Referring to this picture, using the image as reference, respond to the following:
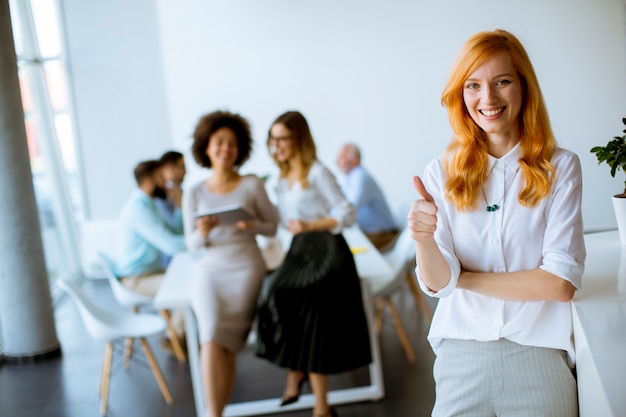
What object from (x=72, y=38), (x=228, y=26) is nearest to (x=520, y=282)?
(x=228, y=26)

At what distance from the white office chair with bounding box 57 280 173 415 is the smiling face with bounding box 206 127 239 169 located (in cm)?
101

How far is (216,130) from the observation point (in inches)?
147

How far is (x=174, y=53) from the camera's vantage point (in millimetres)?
6480

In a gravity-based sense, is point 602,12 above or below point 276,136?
above

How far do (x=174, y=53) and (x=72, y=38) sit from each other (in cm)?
123

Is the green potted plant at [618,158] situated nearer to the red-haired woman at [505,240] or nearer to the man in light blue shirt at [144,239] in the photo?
the red-haired woman at [505,240]

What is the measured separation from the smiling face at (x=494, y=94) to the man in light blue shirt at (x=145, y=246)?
3.39 metres

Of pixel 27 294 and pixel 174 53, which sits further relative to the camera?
pixel 174 53

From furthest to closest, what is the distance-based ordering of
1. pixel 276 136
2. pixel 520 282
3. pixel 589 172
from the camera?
pixel 276 136, pixel 589 172, pixel 520 282

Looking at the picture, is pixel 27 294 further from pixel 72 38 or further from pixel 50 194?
pixel 72 38

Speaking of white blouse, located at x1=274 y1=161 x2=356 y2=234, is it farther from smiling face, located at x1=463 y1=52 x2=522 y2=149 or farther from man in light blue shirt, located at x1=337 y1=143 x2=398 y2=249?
smiling face, located at x1=463 y1=52 x2=522 y2=149

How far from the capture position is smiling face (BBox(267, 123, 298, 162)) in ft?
12.6

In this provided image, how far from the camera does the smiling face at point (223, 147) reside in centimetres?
370

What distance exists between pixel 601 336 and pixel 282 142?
266 centimetres
